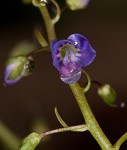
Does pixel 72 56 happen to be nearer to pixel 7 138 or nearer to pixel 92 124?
pixel 92 124

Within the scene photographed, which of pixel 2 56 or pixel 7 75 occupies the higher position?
pixel 7 75

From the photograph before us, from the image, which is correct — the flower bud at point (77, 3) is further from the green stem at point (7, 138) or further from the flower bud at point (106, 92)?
the green stem at point (7, 138)

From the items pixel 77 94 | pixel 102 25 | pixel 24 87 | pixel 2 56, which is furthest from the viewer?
pixel 102 25

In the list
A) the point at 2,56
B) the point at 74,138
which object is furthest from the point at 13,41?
the point at 74,138

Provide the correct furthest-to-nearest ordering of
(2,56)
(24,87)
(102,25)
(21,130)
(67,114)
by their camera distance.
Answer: (102,25), (2,56), (24,87), (67,114), (21,130)

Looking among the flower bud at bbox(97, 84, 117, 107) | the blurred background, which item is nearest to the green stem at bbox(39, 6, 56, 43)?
the flower bud at bbox(97, 84, 117, 107)

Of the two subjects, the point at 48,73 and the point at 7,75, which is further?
the point at 48,73

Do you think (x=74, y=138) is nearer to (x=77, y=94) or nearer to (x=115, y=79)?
(x=115, y=79)
